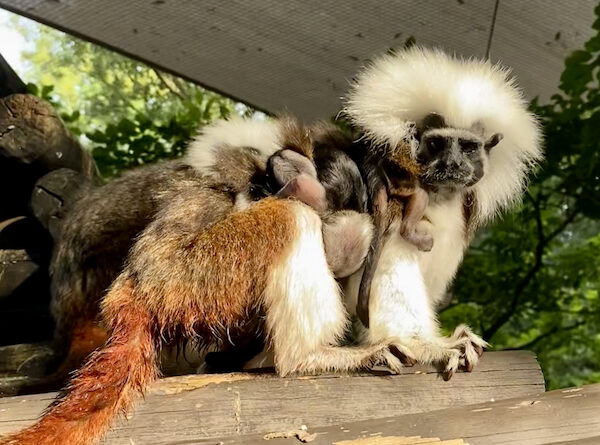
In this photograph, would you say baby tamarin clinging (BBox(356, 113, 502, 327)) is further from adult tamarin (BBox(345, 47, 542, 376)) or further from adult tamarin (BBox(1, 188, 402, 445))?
adult tamarin (BBox(1, 188, 402, 445))

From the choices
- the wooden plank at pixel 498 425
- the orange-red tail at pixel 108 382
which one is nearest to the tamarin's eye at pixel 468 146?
the wooden plank at pixel 498 425

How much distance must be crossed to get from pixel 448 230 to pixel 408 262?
243mm

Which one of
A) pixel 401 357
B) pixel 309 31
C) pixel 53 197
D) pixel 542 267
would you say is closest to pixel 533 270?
pixel 542 267

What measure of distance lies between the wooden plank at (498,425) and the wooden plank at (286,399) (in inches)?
2.6

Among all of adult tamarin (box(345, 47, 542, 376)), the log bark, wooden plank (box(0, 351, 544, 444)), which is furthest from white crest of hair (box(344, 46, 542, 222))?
the log bark

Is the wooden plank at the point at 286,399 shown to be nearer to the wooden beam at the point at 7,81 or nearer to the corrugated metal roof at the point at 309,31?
the corrugated metal roof at the point at 309,31

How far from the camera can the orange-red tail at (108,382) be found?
2.03 m

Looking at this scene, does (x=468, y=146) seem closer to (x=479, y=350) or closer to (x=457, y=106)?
(x=457, y=106)

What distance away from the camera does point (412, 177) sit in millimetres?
2830

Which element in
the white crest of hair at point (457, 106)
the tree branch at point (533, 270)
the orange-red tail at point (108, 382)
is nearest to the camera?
the orange-red tail at point (108, 382)

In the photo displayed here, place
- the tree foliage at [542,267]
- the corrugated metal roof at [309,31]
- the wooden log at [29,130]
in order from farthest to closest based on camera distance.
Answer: the tree foliage at [542,267] → the corrugated metal roof at [309,31] → the wooden log at [29,130]

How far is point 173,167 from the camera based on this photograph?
3268 mm

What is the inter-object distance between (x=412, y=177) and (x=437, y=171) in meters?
0.10

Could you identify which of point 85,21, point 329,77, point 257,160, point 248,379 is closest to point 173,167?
point 257,160
